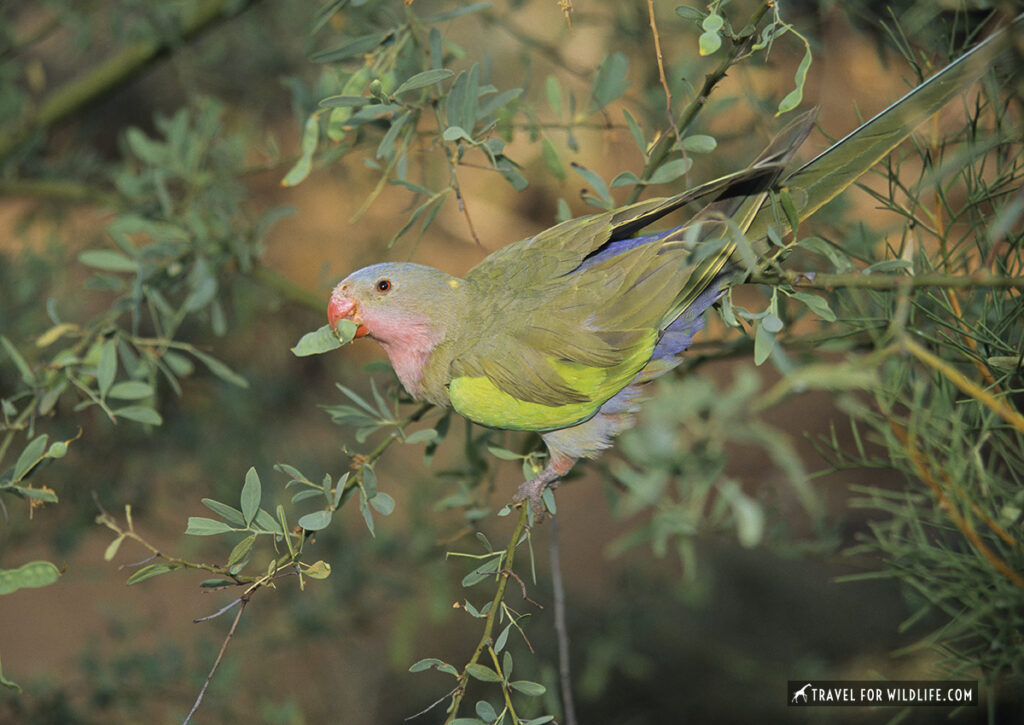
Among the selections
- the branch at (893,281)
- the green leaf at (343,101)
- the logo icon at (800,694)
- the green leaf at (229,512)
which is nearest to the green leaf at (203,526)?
the green leaf at (229,512)

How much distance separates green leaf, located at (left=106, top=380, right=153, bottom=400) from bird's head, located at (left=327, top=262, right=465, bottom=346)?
0.93ft

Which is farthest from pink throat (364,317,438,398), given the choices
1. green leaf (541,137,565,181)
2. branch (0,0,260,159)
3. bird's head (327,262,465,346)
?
branch (0,0,260,159)

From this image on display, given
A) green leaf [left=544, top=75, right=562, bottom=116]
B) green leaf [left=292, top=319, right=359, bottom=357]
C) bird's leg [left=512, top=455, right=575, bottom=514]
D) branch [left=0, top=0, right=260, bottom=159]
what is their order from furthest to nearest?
1. branch [left=0, top=0, right=260, bottom=159]
2. green leaf [left=544, top=75, right=562, bottom=116]
3. bird's leg [left=512, top=455, right=575, bottom=514]
4. green leaf [left=292, top=319, right=359, bottom=357]

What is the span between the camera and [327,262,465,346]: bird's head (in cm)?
105

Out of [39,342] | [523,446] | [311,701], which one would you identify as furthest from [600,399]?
[311,701]

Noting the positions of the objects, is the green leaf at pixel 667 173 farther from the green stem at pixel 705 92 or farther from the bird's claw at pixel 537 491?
the bird's claw at pixel 537 491

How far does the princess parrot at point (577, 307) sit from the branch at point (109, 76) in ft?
2.88

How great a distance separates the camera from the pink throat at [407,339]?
105cm

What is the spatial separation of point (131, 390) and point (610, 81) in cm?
83

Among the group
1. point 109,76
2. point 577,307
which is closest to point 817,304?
point 577,307

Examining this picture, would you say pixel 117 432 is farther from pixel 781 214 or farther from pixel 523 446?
pixel 781 214

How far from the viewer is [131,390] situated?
1066 millimetres

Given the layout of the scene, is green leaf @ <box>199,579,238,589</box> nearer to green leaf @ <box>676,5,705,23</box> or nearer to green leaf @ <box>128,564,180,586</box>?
green leaf @ <box>128,564,180,586</box>

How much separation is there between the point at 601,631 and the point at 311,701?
111 cm
